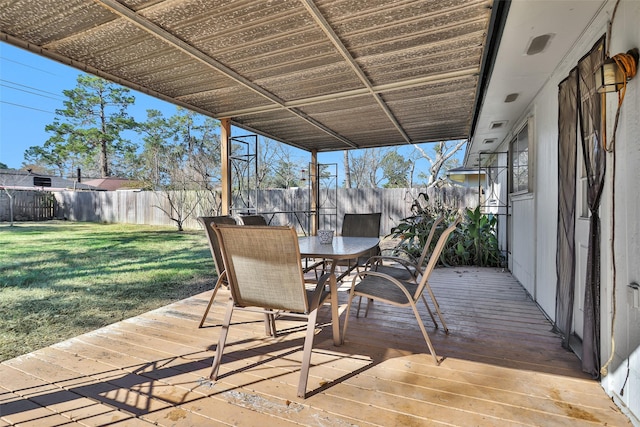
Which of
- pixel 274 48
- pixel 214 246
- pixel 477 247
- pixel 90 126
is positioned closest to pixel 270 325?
pixel 214 246

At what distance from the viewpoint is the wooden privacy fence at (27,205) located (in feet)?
36.6

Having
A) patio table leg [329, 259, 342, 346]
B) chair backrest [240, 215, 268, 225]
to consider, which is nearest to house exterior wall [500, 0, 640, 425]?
patio table leg [329, 259, 342, 346]

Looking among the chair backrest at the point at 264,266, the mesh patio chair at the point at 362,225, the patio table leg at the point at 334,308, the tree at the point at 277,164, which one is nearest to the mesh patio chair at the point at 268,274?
the chair backrest at the point at 264,266

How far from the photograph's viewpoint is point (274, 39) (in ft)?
7.83

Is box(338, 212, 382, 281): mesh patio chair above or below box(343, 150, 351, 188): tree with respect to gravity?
below

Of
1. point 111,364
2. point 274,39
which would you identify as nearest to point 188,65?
point 274,39

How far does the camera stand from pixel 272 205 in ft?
36.6

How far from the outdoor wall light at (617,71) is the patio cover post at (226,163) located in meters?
4.02

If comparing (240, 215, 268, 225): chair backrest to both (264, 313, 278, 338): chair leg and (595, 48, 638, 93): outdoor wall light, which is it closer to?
(264, 313, 278, 338): chair leg

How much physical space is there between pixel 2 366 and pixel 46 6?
7.47 ft

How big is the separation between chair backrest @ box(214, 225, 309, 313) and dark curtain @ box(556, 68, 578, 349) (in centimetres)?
181

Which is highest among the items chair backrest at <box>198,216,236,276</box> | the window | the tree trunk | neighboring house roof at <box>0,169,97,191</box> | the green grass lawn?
the tree trunk

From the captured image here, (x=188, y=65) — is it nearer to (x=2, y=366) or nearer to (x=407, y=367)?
(x=2, y=366)

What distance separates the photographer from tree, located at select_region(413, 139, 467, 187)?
16734mm
